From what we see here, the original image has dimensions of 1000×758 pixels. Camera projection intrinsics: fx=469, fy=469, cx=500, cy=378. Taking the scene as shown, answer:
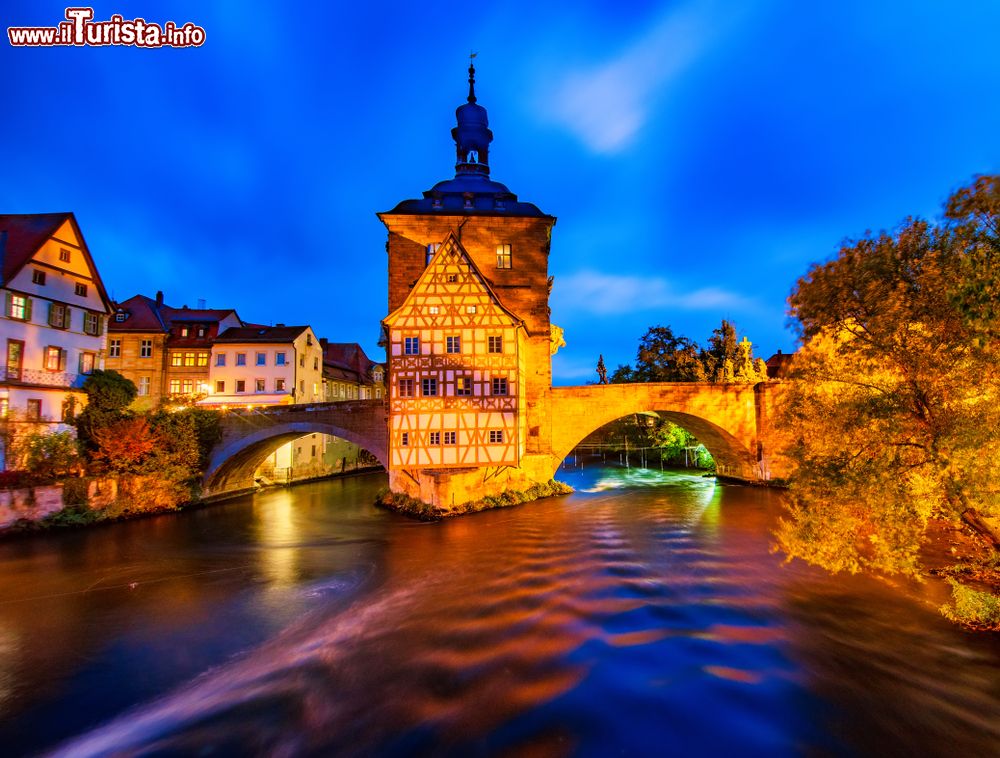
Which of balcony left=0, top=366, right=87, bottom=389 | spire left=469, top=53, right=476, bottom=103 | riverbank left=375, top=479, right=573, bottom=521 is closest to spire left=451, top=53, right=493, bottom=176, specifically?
spire left=469, top=53, right=476, bottom=103

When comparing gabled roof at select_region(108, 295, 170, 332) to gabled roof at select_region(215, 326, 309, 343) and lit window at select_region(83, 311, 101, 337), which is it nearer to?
gabled roof at select_region(215, 326, 309, 343)

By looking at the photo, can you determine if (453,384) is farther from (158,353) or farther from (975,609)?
(158,353)

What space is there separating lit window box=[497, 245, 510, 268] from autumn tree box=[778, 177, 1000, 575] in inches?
653

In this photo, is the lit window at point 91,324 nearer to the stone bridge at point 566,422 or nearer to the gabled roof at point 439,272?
the stone bridge at point 566,422

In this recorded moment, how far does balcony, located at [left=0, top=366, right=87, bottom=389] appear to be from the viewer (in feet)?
63.6

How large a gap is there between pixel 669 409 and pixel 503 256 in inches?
472

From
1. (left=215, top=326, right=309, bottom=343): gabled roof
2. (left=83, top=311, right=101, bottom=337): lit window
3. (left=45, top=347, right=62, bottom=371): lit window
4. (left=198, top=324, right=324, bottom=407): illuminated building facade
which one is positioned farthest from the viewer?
(left=215, top=326, right=309, bottom=343): gabled roof

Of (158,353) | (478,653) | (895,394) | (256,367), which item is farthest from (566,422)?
(158,353)

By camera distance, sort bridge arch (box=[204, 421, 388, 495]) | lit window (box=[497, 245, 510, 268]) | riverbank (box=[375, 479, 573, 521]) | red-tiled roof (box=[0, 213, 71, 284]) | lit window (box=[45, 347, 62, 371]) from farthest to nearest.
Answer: lit window (box=[497, 245, 510, 268]) → bridge arch (box=[204, 421, 388, 495]) → lit window (box=[45, 347, 62, 371]) → red-tiled roof (box=[0, 213, 71, 284]) → riverbank (box=[375, 479, 573, 521])

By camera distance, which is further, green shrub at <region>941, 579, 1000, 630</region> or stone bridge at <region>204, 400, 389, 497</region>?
stone bridge at <region>204, 400, 389, 497</region>

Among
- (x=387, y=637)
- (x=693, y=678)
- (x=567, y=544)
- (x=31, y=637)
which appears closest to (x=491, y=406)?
(x=567, y=544)

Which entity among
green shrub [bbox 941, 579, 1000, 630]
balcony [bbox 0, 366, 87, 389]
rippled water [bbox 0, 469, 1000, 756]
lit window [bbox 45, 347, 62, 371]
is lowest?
rippled water [bbox 0, 469, 1000, 756]

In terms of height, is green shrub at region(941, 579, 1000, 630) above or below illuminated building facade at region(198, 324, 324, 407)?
below

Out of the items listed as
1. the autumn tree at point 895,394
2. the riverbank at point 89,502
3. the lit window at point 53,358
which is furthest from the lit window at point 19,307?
the autumn tree at point 895,394
